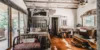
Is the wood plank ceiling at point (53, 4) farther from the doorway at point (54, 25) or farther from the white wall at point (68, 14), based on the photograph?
the doorway at point (54, 25)

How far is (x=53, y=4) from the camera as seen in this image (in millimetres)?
8594

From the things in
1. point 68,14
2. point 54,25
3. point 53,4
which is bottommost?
point 54,25

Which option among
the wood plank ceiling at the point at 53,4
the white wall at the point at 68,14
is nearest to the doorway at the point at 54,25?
the white wall at the point at 68,14

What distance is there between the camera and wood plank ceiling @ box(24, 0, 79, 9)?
802cm

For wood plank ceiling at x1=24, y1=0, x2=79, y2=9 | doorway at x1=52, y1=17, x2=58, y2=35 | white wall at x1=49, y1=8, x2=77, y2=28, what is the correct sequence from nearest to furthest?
1. wood plank ceiling at x1=24, y1=0, x2=79, y2=9
2. white wall at x1=49, y1=8, x2=77, y2=28
3. doorway at x1=52, y1=17, x2=58, y2=35

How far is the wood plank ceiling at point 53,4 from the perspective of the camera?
8.02 m

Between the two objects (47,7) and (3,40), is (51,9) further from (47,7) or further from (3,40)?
(3,40)

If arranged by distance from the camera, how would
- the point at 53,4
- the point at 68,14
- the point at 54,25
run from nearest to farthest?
the point at 53,4 < the point at 68,14 < the point at 54,25

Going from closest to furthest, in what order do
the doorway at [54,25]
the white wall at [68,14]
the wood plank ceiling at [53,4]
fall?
the wood plank ceiling at [53,4] < the white wall at [68,14] < the doorway at [54,25]

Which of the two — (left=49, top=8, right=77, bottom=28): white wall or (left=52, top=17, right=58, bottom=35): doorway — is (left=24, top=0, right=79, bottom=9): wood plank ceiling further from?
Answer: (left=52, top=17, right=58, bottom=35): doorway

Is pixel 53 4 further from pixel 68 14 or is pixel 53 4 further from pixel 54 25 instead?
pixel 54 25

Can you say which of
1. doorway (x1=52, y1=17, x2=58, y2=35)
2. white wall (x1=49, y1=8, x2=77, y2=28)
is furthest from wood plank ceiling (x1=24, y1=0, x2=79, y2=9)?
doorway (x1=52, y1=17, x2=58, y2=35)

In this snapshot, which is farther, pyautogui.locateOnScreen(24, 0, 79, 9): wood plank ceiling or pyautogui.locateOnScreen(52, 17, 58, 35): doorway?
pyautogui.locateOnScreen(52, 17, 58, 35): doorway

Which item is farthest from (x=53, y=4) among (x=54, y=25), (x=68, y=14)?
(x=54, y=25)
